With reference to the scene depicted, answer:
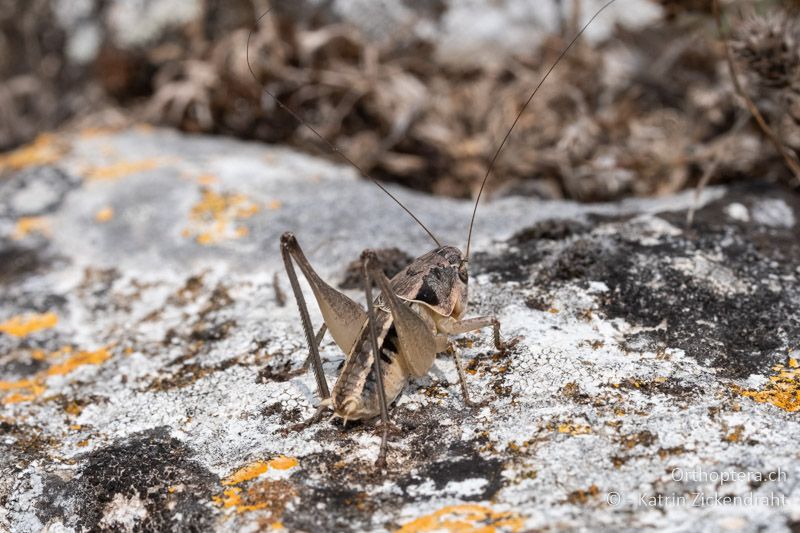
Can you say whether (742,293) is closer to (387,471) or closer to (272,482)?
(387,471)

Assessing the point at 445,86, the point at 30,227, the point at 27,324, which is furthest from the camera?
the point at 445,86

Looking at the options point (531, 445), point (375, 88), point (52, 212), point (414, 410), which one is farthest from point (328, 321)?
point (375, 88)

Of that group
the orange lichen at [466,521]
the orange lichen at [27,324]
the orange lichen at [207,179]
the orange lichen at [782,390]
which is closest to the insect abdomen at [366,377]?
the orange lichen at [466,521]

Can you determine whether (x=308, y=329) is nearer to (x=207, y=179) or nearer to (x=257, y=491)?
(x=257, y=491)

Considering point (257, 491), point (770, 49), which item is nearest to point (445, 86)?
point (770, 49)

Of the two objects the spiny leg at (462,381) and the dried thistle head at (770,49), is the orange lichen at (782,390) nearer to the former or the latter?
the spiny leg at (462,381)
